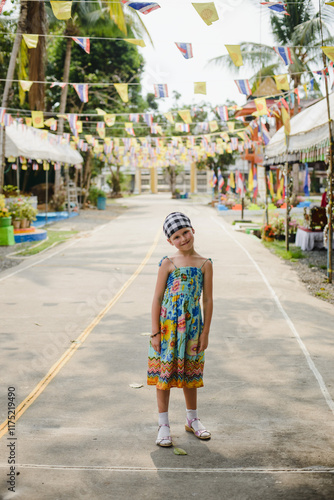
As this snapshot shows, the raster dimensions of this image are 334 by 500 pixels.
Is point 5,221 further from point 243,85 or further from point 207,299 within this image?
point 207,299

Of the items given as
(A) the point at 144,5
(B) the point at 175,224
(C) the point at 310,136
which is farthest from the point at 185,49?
(B) the point at 175,224

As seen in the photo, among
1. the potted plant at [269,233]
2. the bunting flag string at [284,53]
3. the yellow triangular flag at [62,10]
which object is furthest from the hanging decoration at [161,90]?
the yellow triangular flag at [62,10]

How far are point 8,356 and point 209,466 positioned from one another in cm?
315

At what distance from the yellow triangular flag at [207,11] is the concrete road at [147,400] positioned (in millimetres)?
3703

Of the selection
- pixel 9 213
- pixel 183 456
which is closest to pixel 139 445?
pixel 183 456

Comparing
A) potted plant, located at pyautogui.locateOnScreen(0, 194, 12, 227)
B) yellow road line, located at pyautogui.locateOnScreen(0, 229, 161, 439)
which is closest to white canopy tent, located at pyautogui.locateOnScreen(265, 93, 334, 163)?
yellow road line, located at pyautogui.locateOnScreen(0, 229, 161, 439)

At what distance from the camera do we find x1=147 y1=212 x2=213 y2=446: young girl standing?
163 inches

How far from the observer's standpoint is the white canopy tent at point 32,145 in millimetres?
20828

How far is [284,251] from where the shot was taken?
1614 centimetres

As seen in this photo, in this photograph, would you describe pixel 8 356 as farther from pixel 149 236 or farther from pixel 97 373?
pixel 149 236

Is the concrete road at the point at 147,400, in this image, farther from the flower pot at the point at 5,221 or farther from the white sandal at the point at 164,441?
the flower pot at the point at 5,221

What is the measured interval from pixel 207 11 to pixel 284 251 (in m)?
10.1

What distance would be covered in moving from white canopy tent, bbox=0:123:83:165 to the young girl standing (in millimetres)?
17571

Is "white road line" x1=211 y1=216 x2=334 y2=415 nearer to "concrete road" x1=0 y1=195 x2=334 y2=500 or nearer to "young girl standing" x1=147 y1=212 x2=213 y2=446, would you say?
"concrete road" x1=0 y1=195 x2=334 y2=500
